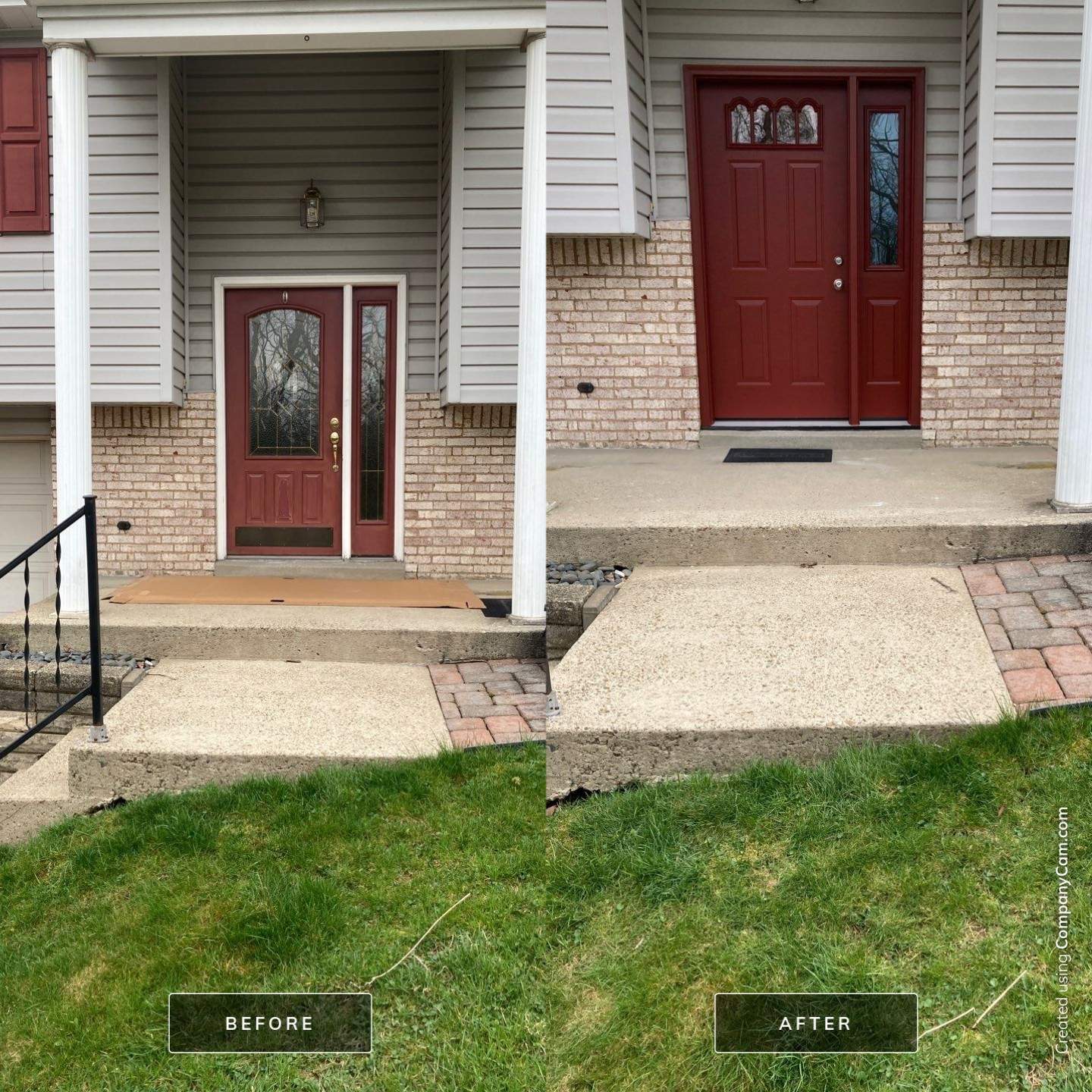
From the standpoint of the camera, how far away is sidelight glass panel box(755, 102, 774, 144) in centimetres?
873

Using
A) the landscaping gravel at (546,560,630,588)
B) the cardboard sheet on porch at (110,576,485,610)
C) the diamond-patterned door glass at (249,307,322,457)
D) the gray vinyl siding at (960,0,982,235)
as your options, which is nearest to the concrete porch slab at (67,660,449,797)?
the landscaping gravel at (546,560,630,588)

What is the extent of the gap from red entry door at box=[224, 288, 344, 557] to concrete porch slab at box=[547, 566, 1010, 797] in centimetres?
555

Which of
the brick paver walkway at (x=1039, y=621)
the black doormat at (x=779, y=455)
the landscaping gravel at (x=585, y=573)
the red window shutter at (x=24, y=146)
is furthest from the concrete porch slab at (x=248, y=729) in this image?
the red window shutter at (x=24, y=146)

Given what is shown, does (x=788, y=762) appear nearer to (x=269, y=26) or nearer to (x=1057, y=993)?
(x=1057, y=993)

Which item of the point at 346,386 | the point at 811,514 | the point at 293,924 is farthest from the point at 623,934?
the point at 346,386

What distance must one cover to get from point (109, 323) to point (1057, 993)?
847 cm

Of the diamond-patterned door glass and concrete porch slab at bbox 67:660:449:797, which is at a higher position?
the diamond-patterned door glass

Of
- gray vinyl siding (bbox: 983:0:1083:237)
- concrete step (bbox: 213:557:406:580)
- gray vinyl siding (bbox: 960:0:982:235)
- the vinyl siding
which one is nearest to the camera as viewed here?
gray vinyl siding (bbox: 983:0:1083:237)

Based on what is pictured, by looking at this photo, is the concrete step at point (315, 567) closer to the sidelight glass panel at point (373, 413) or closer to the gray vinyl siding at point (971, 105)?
the sidelight glass panel at point (373, 413)

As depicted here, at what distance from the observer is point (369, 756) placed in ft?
15.9

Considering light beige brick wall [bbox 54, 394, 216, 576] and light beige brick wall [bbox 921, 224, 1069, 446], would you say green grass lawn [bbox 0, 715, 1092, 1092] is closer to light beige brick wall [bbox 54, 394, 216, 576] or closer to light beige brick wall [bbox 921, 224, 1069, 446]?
light beige brick wall [bbox 921, 224, 1069, 446]

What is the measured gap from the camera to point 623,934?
2912mm

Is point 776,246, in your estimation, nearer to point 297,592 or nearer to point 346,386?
point 346,386

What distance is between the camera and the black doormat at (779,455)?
25.4 ft
